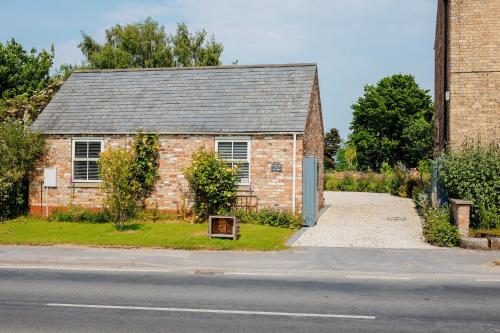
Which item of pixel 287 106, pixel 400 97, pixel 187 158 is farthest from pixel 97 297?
pixel 400 97

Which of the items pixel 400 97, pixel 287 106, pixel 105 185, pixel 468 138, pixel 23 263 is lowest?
pixel 23 263

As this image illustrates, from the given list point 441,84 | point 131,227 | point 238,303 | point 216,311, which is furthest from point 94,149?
point 441,84

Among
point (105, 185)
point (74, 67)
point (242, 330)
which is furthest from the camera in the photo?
point (74, 67)

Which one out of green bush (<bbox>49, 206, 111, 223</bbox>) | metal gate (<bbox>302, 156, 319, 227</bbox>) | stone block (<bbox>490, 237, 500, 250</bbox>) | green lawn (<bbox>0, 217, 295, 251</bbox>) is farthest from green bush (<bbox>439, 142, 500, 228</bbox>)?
green bush (<bbox>49, 206, 111, 223</bbox>)

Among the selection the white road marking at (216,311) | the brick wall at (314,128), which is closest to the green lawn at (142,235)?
the brick wall at (314,128)

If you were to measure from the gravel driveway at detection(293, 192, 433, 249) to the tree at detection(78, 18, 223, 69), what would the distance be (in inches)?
1087

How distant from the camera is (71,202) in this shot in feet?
73.4

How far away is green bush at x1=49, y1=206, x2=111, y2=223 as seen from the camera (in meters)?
21.1

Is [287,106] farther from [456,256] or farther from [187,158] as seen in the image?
[456,256]

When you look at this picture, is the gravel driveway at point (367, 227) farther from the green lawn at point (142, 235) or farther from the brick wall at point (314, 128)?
the brick wall at point (314, 128)

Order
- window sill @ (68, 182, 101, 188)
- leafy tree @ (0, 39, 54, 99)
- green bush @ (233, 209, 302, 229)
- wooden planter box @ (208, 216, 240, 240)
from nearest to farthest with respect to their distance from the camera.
Answer: wooden planter box @ (208, 216, 240, 240), green bush @ (233, 209, 302, 229), window sill @ (68, 182, 101, 188), leafy tree @ (0, 39, 54, 99)

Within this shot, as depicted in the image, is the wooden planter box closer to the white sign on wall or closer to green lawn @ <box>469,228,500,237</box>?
green lawn @ <box>469,228,500,237</box>

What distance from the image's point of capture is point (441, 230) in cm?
1628

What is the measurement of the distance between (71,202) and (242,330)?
16.5 meters
